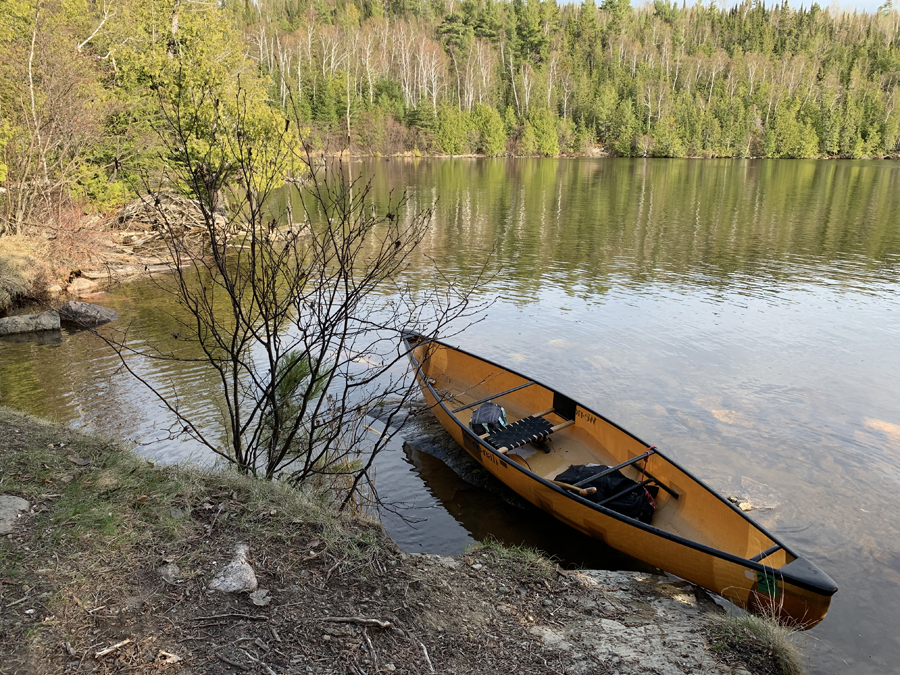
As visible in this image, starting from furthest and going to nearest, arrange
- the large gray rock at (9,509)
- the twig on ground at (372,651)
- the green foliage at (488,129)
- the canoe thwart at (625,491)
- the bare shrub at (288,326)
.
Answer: the green foliage at (488,129)
the canoe thwart at (625,491)
the bare shrub at (288,326)
the large gray rock at (9,509)
the twig on ground at (372,651)

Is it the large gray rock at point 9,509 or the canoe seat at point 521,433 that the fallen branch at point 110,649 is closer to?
the large gray rock at point 9,509

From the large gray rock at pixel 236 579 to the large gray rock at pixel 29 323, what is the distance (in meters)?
10.8

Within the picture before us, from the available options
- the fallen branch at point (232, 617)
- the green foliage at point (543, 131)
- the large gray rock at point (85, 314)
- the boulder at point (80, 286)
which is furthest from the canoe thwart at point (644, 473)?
the green foliage at point (543, 131)

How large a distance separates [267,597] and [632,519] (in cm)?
332

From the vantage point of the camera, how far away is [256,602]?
132 inches

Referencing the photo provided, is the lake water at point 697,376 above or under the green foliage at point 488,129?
under

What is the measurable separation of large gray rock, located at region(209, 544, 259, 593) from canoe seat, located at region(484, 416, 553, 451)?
12.5 ft

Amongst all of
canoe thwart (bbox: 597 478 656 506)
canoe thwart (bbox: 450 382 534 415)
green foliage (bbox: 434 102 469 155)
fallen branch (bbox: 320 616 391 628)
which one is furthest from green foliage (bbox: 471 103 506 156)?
fallen branch (bbox: 320 616 391 628)

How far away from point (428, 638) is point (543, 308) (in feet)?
37.4

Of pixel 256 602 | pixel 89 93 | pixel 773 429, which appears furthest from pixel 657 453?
pixel 89 93

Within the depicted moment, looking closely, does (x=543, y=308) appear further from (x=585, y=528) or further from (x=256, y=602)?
(x=256, y=602)

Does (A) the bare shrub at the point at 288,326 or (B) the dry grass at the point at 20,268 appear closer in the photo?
(A) the bare shrub at the point at 288,326

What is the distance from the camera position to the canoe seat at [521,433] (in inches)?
280

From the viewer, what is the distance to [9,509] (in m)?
3.70
